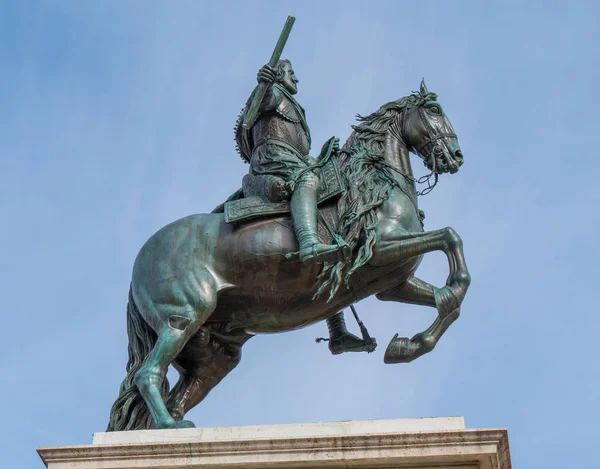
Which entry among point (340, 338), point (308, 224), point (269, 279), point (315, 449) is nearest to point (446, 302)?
point (308, 224)

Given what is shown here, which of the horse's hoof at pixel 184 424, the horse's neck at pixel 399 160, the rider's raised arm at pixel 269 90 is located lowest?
the horse's hoof at pixel 184 424

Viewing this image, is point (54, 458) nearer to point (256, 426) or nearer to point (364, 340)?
point (256, 426)

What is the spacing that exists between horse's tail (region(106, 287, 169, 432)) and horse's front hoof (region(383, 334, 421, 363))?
97.1 inches

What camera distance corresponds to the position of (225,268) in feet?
46.0

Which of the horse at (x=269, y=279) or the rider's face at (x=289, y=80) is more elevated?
the rider's face at (x=289, y=80)

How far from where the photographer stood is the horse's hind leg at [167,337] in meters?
13.5

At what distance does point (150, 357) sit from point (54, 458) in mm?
1867

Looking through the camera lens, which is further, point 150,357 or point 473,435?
point 150,357

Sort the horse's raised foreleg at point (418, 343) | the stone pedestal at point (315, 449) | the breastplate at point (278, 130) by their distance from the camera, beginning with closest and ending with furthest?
the stone pedestal at point (315, 449) → the horse's raised foreleg at point (418, 343) → the breastplate at point (278, 130)

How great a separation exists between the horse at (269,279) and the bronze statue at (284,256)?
0.01 m

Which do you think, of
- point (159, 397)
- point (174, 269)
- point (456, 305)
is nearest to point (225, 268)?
point (174, 269)

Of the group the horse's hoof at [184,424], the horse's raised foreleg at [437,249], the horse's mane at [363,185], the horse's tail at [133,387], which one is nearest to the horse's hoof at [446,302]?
the horse's raised foreleg at [437,249]

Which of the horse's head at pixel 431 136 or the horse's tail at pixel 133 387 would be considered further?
the horse's head at pixel 431 136

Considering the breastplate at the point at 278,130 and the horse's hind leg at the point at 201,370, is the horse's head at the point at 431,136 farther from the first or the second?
the horse's hind leg at the point at 201,370
